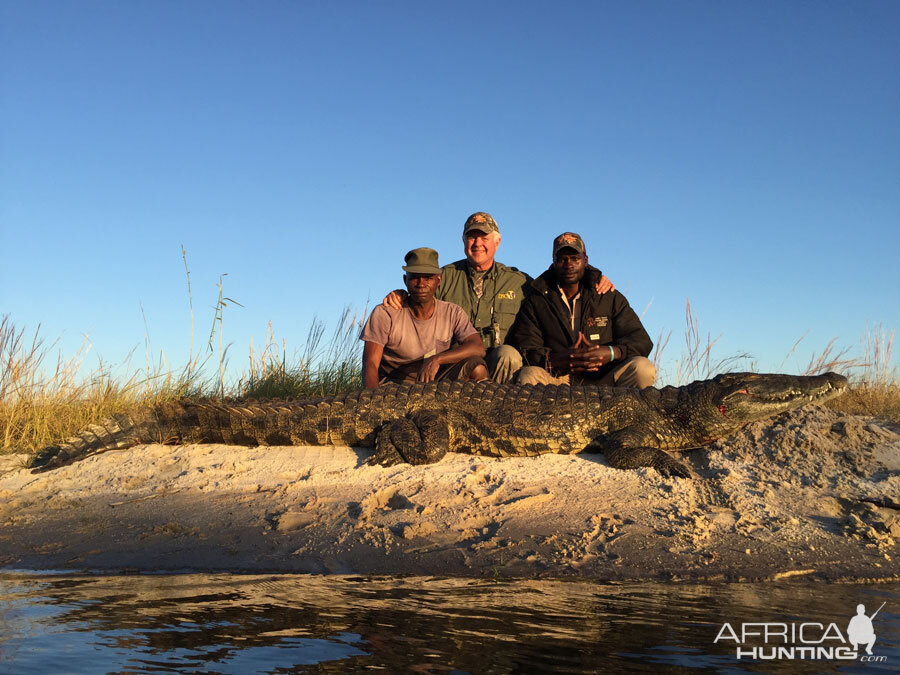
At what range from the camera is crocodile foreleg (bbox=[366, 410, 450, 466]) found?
5836 mm

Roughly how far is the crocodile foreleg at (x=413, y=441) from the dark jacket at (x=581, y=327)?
6.11 feet

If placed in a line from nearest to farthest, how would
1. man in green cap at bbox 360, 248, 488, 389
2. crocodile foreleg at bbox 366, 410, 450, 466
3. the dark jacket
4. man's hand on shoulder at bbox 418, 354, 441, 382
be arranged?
crocodile foreleg at bbox 366, 410, 450, 466, man's hand on shoulder at bbox 418, 354, 441, 382, man in green cap at bbox 360, 248, 488, 389, the dark jacket

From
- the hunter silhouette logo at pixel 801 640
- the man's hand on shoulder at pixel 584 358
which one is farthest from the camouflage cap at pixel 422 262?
the hunter silhouette logo at pixel 801 640

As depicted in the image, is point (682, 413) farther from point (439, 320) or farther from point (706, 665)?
point (706, 665)

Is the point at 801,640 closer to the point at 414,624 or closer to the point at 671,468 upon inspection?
the point at 414,624

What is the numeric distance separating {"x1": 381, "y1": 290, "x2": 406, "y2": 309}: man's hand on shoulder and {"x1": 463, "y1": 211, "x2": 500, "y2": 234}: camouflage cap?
121cm

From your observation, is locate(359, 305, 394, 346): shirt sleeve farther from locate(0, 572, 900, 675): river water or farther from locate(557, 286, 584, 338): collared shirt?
locate(0, 572, 900, 675): river water

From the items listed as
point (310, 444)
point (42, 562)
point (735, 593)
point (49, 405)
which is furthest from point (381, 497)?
point (49, 405)

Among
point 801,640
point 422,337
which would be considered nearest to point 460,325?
point 422,337

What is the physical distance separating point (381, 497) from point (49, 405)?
14.7ft

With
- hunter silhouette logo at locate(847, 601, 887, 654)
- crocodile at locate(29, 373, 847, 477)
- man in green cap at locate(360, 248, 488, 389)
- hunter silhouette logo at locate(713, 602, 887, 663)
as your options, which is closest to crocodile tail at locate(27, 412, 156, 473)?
crocodile at locate(29, 373, 847, 477)

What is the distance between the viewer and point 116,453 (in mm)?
6461

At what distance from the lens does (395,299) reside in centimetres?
748

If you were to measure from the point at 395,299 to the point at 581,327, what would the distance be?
196 cm
